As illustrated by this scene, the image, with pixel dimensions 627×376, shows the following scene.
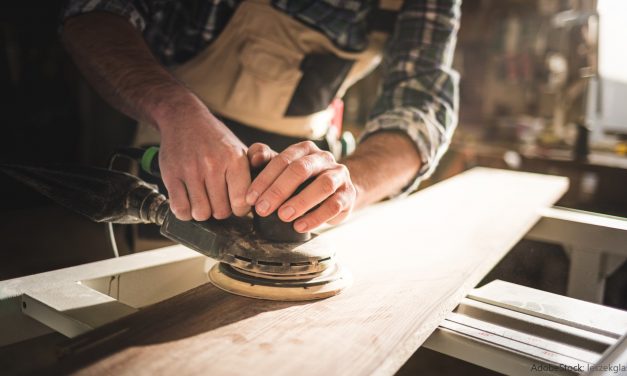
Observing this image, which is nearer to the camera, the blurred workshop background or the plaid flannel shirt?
the plaid flannel shirt

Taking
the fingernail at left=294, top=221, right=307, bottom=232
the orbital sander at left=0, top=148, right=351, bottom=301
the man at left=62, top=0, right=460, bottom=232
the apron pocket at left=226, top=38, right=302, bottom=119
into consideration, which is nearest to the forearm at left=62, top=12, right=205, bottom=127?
the man at left=62, top=0, right=460, bottom=232

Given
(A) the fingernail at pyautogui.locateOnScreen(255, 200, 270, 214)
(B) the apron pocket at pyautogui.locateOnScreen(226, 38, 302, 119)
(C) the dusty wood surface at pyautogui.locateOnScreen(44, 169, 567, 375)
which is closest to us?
(C) the dusty wood surface at pyautogui.locateOnScreen(44, 169, 567, 375)

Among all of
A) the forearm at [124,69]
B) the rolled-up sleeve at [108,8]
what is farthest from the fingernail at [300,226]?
the rolled-up sleeve at [108,8]

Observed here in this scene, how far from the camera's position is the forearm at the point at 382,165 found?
1257 mm

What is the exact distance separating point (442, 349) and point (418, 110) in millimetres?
755

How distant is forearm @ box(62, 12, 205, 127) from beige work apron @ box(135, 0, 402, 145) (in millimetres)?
323

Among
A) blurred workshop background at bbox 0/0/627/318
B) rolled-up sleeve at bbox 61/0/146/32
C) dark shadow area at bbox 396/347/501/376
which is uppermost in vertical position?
rolled-up sleeve at bbox 61/0/146/32

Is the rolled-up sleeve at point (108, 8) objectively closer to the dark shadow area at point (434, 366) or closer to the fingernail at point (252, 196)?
the fingernail at point (252, 196)

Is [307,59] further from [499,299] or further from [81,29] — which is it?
[499,299]

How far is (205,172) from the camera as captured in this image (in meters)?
0.81

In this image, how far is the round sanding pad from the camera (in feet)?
2.66

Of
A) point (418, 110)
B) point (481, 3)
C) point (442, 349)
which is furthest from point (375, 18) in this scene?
point (481, 3)

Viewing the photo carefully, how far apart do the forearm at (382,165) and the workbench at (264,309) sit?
82 mm

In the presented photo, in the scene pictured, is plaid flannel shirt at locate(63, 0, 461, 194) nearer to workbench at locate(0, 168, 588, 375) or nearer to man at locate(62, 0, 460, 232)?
man at locate(62, 0, 460, 232)
